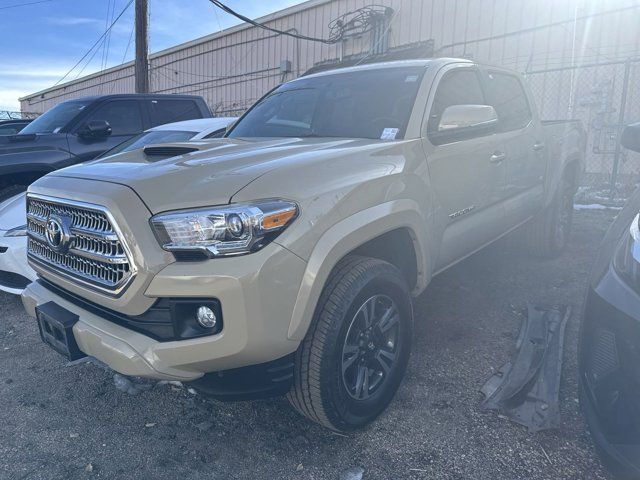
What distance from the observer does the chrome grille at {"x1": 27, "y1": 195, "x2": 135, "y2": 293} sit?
1977 mm

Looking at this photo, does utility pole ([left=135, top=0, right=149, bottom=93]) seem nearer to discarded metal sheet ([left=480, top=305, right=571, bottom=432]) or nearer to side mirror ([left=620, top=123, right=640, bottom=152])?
discarded metal sheet ([left=480, top=305, right=571, bottom=432])

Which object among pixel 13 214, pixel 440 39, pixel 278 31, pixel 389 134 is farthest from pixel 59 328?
pixel 278 31

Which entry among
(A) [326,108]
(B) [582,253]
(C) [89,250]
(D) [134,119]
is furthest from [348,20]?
(C) [89,250]

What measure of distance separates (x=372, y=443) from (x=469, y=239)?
1.57 meters

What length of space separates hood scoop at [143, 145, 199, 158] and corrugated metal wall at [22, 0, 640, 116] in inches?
392

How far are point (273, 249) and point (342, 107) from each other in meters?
1.72

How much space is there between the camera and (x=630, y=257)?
1.85 meters

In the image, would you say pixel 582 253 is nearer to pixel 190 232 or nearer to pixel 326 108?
pixel 326 108

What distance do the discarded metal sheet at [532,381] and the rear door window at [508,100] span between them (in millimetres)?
1558

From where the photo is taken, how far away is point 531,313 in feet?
12.2

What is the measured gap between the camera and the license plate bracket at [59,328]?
2.18 m

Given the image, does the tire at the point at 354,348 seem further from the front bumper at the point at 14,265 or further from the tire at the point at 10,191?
the tire at the point at 10,191

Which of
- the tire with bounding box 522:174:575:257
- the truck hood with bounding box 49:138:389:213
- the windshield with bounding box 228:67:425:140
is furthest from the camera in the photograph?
the tire with bounding box 522:174:575:257

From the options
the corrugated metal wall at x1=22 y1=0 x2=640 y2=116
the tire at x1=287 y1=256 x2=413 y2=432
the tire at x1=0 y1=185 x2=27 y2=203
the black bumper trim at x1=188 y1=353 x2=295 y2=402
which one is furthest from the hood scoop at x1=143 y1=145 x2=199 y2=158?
the corrugated metal wall at x1=22 y1=0 x2=640 y2=116
